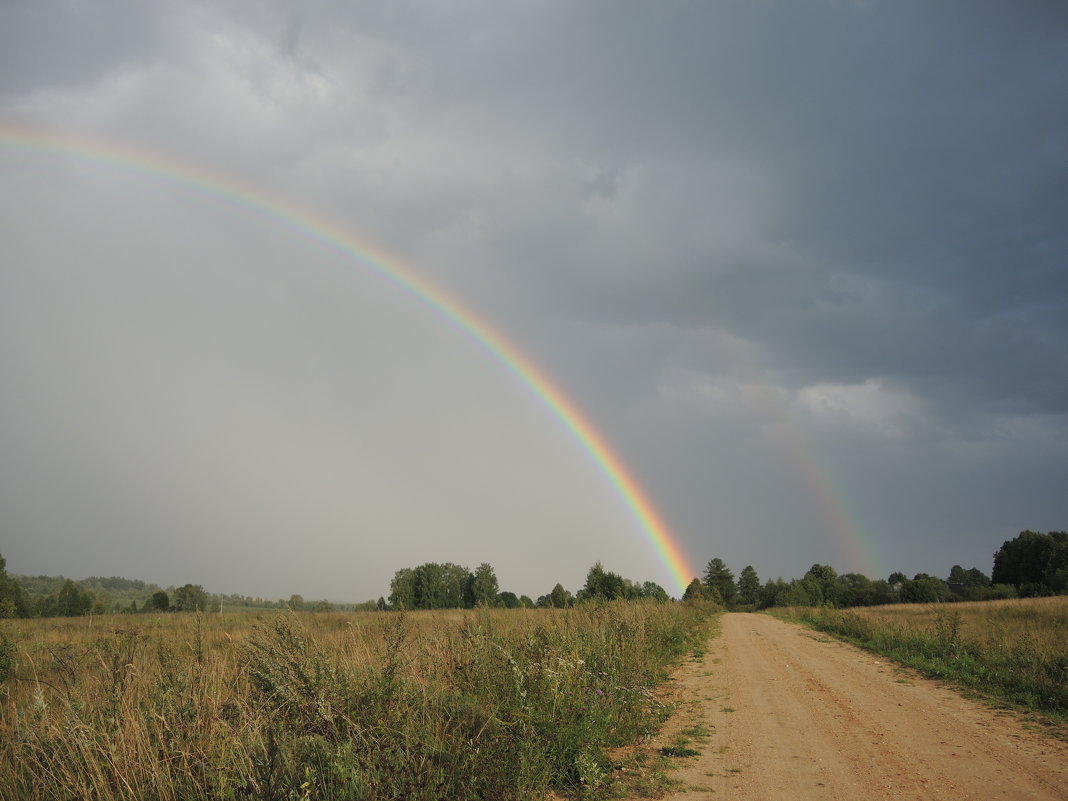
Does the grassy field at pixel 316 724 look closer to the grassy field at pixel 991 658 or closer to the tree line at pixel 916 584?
the grassy field at pixel 991 658

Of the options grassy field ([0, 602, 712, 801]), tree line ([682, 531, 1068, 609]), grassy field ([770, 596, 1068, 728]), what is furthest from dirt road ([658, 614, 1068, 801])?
tree line ([682, 531, 1068, 609])

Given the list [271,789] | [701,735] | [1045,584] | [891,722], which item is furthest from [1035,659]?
[1045,584]

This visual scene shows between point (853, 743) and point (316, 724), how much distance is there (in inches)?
255

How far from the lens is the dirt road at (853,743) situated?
5695mm

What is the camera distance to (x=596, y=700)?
23.7ft

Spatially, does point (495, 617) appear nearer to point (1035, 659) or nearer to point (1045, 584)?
point (1035, 659)

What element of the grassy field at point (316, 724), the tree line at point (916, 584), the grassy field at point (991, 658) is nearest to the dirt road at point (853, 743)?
the grassy field at point (991, 658)

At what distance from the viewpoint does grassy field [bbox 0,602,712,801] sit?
4.18 meters

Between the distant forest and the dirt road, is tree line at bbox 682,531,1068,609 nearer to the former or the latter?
the distant forest

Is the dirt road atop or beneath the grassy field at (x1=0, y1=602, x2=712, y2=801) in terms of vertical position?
beneath

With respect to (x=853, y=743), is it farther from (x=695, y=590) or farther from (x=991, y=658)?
(x=695, y=590)

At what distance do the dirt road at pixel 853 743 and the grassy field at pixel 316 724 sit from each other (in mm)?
1291

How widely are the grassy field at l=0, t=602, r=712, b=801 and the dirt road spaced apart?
4.23 ft

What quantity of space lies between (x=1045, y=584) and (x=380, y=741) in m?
91.9
